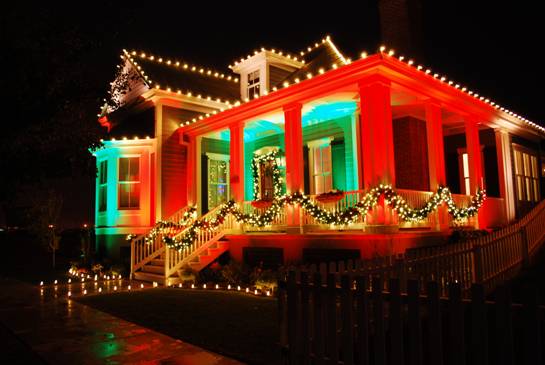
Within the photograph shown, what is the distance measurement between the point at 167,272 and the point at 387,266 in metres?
7.72

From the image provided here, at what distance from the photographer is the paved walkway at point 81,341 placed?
5.25 meters

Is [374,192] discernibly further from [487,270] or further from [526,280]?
[526,280]

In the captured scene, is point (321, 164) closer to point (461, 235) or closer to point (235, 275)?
point (461, 235)

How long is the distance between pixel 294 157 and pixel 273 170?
447 cm

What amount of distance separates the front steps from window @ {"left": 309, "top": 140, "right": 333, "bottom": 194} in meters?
3.91

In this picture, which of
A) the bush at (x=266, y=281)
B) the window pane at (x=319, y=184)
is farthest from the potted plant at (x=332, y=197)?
the window pane at (x=319, y=184)

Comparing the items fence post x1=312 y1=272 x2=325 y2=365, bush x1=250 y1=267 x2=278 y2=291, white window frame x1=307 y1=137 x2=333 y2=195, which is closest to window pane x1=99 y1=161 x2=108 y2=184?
white window frame x1=307 y1=137 x2=333 y2=195

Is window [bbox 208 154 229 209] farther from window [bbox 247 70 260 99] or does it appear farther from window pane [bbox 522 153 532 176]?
window pane [bbox 522 153 532 176]

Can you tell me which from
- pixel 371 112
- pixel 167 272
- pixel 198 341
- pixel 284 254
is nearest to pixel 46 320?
pixel 198 341

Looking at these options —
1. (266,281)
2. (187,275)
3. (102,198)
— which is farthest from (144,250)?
(266,281)

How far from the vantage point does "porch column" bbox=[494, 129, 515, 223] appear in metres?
14.9

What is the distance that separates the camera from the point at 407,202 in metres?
10.2

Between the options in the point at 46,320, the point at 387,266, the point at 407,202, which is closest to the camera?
the point at 387,266

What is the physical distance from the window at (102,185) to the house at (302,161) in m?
0.07
